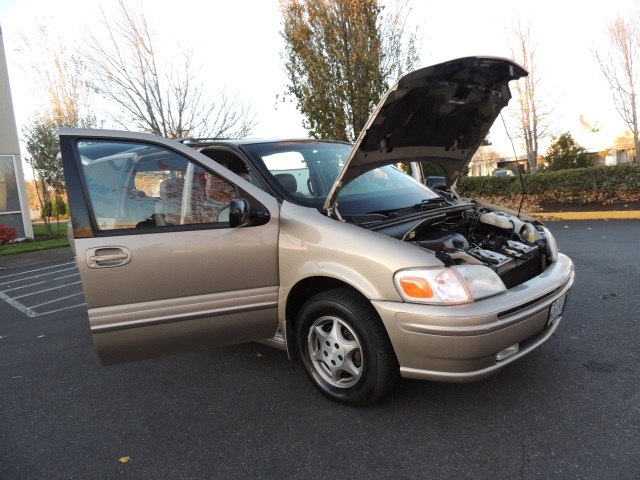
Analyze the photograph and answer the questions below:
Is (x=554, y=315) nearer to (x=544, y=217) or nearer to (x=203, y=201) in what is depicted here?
(x=203, y=201)

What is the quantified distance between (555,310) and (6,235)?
1579cm

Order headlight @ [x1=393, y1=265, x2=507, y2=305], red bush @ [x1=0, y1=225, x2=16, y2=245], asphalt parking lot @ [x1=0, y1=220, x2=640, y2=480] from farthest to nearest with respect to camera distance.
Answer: red bush @ [x1=0, y1=225, x2=16, y2=245]
headlight @ [x1=393, y1=265, x2=507, y2=305]
asphalt parking lot @ [x1=0, y1=220, x2=640, y2=480]

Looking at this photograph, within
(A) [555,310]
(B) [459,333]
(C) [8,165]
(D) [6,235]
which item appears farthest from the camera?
(C) [8,165]

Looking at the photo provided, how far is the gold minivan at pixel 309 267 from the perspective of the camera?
2.39 meters

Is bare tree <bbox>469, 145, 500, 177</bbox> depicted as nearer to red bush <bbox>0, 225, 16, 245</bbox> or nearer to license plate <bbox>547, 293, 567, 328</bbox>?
red bush <bbox>0, 225, 16, 245</bbox>

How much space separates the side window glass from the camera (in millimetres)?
2814

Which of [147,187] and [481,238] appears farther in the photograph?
[481,238]

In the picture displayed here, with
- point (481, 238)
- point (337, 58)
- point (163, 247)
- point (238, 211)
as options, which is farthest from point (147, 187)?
point (337, 58)

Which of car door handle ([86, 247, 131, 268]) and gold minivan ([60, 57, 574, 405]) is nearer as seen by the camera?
gold minivan ([60, 57, 574, 405])

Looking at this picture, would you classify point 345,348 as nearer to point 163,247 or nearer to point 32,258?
point 163,247

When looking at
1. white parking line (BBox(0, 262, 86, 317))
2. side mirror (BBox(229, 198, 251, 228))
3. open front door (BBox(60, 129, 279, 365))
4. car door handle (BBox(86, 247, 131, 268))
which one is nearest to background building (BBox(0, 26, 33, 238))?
white parking line (BBox(0, 262, 86, 317))

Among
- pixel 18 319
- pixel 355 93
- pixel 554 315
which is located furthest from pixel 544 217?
pixel 18 319

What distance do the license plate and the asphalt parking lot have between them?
40 cm

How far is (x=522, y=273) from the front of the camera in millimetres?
2945
